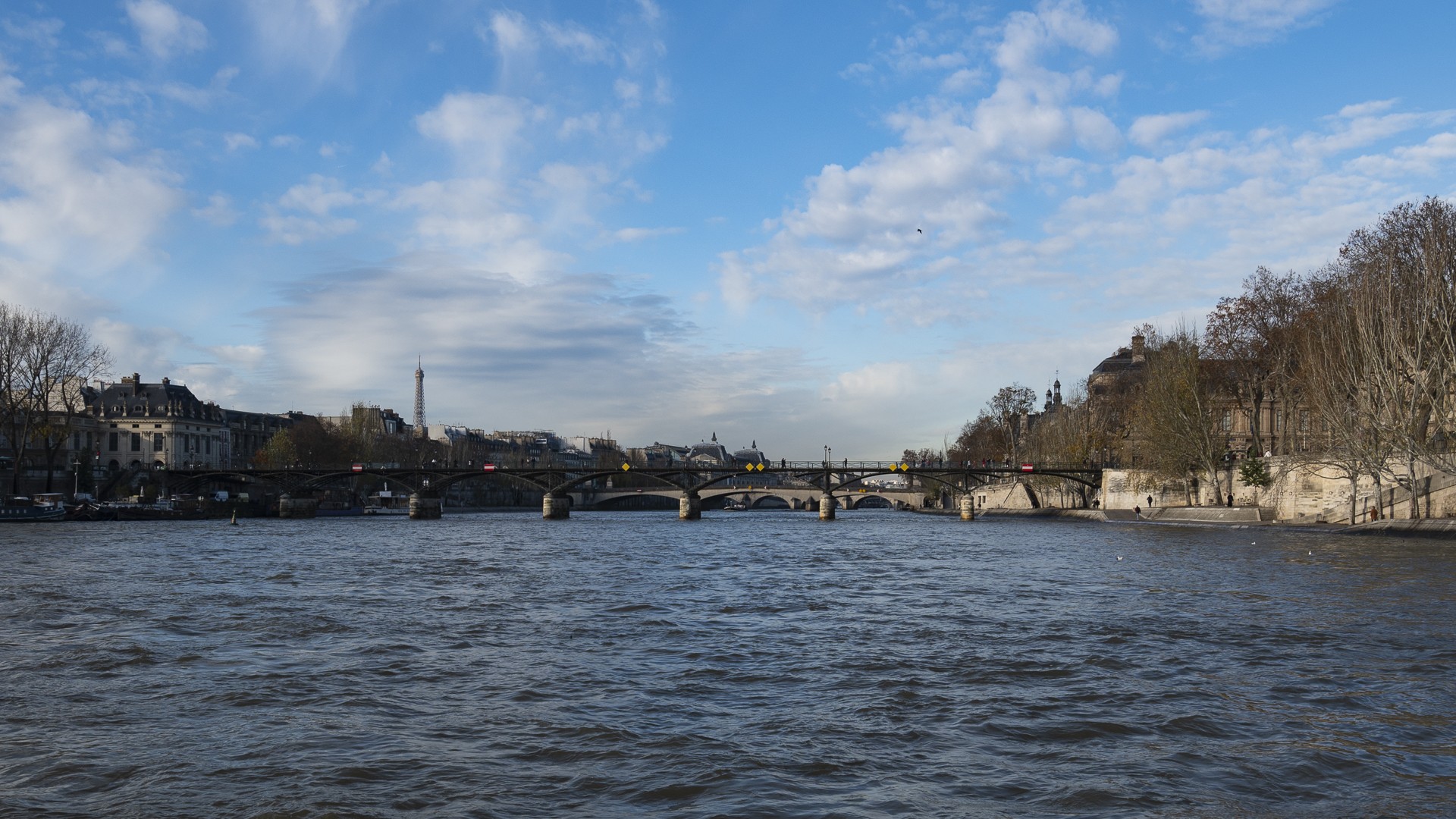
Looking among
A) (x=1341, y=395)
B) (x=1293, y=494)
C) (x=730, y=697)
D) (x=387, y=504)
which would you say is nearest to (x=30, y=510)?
(x=387, y=504)

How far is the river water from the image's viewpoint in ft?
28.8

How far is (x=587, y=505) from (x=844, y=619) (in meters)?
125

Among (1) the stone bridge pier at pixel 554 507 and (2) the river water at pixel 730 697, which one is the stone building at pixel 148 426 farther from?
(2) the river water at pixel 730 697

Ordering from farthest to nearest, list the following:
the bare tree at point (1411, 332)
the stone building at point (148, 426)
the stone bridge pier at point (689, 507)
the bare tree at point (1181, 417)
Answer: the stone building at point (148, 426)
the stone bridge pier at point (689, 507)
the bare tree at point (1181, 417)
the bare tree at point (1411, 332)

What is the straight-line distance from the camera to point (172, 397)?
111 metres

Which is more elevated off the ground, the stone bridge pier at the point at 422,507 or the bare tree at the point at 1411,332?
the bare tree at the point at 1411,332

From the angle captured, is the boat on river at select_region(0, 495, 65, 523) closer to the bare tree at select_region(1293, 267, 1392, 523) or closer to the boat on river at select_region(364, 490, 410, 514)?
the boat on river at select_region(364, 490, 410, 514)

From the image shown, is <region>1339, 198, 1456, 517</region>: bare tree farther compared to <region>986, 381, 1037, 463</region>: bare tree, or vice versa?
<region>986, 381, 1037, 463</region>: bare tree

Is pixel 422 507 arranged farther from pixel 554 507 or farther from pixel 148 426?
pixel 148 426

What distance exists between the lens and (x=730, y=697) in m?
12.7

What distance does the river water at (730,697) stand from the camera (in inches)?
346

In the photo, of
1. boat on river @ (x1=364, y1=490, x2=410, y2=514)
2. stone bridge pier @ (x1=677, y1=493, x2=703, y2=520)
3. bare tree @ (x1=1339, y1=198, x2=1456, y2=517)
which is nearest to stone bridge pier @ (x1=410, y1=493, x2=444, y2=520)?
boat on river @ (x1=364, y1=490, x2=410, y2=514)

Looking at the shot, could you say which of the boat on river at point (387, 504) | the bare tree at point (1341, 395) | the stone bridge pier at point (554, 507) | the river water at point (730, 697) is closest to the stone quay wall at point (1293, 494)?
the bare tree at point (1341, 395)

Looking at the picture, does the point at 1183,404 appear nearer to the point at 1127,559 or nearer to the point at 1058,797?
the point at 1127,559
